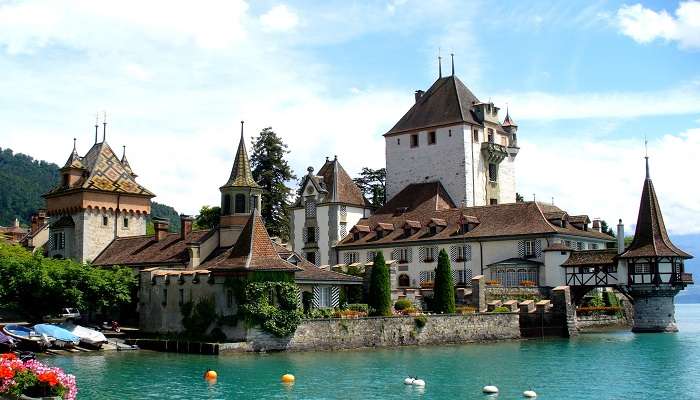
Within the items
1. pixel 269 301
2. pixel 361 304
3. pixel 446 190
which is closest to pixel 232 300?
pixel 269 301

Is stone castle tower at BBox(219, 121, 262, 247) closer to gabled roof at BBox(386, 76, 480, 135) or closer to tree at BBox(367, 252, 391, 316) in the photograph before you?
tree at BBox(367, 252, 391, 316)

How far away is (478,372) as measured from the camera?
39.0 meters

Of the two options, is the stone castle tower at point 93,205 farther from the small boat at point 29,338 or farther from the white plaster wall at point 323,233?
the small boat at point 29,338

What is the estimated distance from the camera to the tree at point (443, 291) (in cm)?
5612

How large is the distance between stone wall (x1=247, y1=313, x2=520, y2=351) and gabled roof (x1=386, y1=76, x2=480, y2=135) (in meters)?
27.2

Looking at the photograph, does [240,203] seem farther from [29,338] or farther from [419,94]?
[419,94]

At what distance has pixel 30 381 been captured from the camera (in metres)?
21.8

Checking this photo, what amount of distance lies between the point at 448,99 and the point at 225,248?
30.4m

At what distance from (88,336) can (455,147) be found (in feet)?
134

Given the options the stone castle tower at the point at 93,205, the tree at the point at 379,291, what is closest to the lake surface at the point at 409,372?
the tree at the point at 379,291

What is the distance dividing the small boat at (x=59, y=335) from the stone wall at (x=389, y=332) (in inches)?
385

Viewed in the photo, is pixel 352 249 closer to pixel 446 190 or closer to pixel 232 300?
pixel 446 190

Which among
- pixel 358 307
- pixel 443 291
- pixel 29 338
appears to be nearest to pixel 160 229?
pixel 358 307

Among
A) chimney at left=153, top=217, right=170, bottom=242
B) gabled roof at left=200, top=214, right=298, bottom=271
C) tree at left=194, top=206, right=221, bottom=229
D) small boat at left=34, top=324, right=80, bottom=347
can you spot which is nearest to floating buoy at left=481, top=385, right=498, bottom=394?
gabled roof at left=200, top=214, right=298, bottom=271
